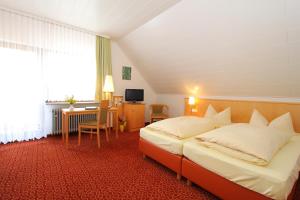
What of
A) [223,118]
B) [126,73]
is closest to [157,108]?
[126,73]

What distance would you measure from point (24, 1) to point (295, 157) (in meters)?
4.58

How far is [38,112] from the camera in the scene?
3.53 metres

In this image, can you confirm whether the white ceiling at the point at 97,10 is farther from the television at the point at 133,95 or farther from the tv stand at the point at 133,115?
the tv stand at the point at 133,115

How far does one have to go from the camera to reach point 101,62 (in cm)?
432

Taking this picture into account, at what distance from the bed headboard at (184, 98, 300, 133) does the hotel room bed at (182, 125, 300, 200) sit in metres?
1.13

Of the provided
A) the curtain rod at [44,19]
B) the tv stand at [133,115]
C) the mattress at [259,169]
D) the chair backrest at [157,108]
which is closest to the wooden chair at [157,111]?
the chair backrest at [157,108]

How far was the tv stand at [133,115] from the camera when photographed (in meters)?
4.54

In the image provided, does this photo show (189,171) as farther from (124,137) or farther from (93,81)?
(93,81)

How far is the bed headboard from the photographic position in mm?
2859

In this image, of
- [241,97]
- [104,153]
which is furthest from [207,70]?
[104,153]

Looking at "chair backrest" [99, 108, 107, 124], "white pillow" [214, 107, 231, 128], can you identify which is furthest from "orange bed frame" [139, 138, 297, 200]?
"white pillow" [214, 107, 231, 128]

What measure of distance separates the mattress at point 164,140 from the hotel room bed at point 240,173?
0.10 m

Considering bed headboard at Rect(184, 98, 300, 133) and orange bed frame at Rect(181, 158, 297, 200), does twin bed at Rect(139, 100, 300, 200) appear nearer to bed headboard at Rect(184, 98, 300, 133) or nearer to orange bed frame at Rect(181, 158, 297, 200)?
orange bed frame at Rect(181, 158, 297, 200)

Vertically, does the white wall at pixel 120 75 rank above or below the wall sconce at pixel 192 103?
above
